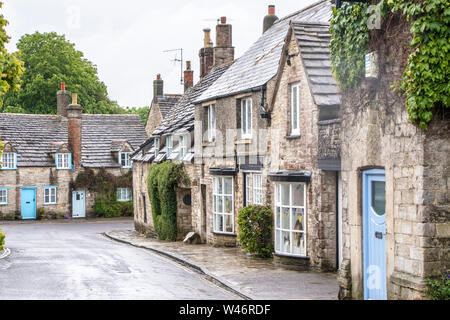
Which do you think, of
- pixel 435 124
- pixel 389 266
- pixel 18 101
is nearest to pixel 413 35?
pixel 435 124

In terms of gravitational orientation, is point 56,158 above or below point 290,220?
above

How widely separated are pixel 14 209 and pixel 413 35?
1520 inches

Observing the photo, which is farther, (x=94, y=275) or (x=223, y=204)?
(x=223, y=204)

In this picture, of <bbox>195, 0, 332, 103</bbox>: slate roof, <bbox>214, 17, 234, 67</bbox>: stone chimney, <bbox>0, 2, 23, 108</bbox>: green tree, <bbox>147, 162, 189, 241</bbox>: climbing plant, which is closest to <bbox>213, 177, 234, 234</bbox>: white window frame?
<bbox>195, 0, 332, 103</bbox>: slate roof

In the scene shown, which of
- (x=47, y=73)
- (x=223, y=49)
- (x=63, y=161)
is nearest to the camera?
(x=223, y=49)

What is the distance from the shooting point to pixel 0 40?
13305 mm

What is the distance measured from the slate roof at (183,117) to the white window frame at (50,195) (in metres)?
11.6

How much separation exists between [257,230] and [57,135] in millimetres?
31968

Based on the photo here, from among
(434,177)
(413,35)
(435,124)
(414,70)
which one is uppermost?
(413,35)

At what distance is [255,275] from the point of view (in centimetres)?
1620

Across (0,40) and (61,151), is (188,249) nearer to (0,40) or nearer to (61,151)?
(0,40)

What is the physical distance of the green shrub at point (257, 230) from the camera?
19.1 meters

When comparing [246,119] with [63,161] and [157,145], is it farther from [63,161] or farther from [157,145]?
[63,161]

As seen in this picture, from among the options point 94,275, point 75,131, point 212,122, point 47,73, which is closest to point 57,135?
point 75,131
